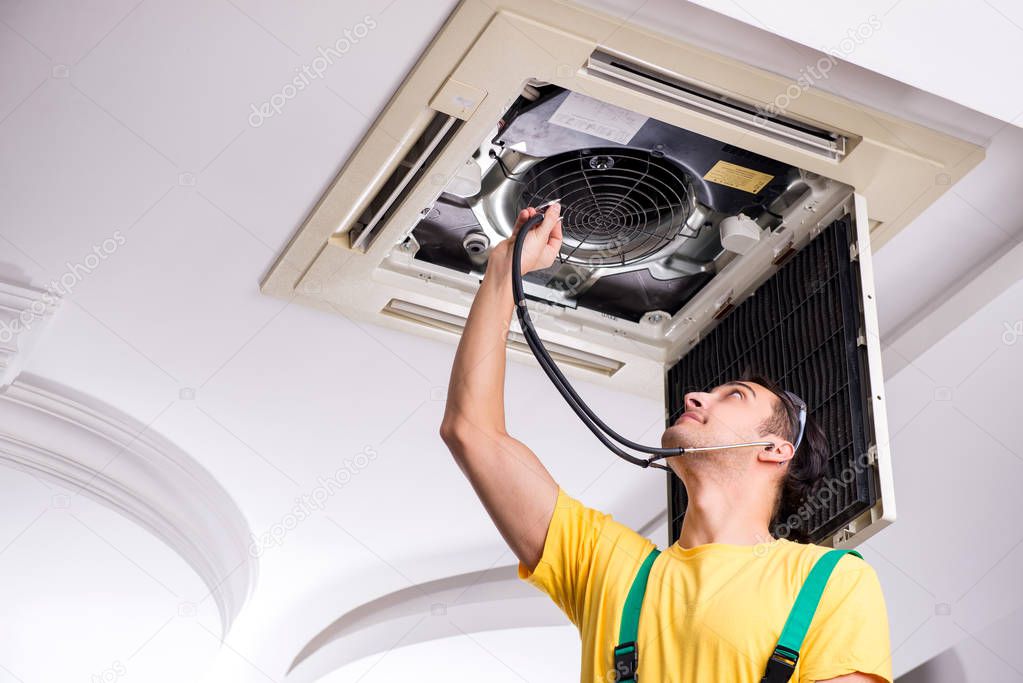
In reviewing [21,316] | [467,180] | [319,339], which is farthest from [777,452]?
[21,316]

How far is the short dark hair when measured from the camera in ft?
6.28

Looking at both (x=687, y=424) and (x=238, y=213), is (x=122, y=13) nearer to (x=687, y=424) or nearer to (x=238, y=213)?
(x=238, y=213)

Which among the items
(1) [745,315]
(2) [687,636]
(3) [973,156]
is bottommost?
(2) [687,636]

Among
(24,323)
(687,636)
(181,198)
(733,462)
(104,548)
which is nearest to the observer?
(687,636)

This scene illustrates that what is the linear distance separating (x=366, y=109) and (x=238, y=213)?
496mm

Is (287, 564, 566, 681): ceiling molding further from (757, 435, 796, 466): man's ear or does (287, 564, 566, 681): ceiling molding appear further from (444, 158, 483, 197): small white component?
(757, 435, 796, 466): man's ear

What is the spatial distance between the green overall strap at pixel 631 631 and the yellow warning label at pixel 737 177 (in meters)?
0.88

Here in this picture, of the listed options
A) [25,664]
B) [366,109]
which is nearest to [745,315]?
[366,109]

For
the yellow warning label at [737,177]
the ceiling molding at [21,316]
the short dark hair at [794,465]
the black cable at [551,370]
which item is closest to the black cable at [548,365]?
the black cable at [551,370]

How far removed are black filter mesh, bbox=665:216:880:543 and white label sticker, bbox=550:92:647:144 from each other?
464 millimetres

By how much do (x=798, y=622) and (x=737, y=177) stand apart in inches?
41.0

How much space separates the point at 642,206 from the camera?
2.32 meters

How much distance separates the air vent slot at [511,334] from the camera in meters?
2.62

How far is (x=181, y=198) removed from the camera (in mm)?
2494
